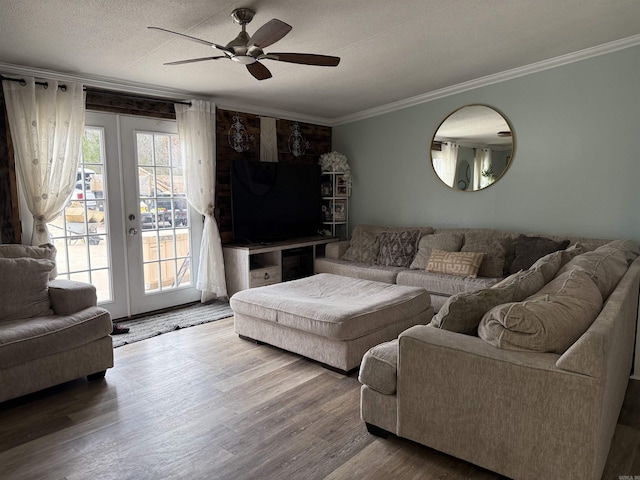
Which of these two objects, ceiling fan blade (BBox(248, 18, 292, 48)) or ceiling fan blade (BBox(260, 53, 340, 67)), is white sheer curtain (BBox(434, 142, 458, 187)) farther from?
ceiling fan blade (BBox(248, 18, 292, 48))

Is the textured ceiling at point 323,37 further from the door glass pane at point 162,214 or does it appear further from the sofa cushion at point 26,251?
the sofa cushion at point 26,251

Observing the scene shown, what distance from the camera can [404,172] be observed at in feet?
17.0

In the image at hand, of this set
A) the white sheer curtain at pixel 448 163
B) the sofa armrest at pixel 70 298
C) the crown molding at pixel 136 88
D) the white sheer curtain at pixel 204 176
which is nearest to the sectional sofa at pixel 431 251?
the white sheer curtain at pixel 448 163

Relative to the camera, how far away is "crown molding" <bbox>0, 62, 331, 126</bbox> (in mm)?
3457

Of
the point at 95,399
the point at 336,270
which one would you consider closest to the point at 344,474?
the point at 95,399

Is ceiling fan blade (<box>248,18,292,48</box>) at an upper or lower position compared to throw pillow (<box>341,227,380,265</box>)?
upper

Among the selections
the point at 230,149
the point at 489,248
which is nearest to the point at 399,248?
the point at 489,248

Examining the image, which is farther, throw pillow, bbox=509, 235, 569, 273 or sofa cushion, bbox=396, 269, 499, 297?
sofa cushion, bbox=396, 269, 499, 297

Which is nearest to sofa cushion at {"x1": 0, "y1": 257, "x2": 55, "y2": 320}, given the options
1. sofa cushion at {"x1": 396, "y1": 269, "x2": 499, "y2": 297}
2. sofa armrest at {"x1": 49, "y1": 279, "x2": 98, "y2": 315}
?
sofa armrest at {"x1": 49, "y1": 279, "x2": 98, "y2": 315}

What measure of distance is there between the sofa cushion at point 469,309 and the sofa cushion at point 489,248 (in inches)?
84.2

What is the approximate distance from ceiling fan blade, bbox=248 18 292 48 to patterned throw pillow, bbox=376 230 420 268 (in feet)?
9.26

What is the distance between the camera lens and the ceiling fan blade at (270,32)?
2287 mm

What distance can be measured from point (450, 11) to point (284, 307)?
91.5 inches

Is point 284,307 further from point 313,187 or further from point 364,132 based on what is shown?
point 364,132
